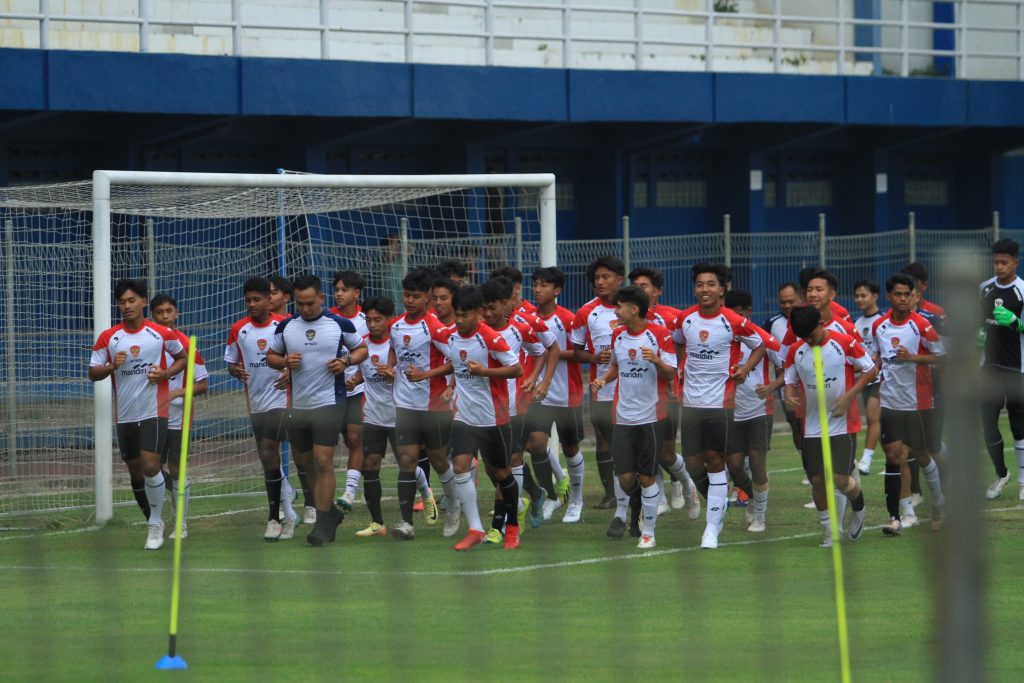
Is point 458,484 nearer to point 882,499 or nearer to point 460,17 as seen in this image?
point 882,499

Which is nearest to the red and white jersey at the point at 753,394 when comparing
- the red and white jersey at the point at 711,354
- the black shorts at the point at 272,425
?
the red and white jersey at the point at 711,354

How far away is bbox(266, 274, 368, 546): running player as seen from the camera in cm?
1083

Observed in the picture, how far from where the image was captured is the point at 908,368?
11133mm

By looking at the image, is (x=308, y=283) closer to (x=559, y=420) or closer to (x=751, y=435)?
(x=559, y=420)

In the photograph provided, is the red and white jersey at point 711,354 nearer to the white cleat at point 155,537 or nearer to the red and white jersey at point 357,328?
the red and white jersey at point 357,328

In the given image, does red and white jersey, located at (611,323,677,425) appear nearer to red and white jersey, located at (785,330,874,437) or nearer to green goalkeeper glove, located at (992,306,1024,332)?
red and white jersey, located at (785,330,874,437)

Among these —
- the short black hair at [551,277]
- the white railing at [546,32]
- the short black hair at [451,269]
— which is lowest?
the short black hair at [551,277]

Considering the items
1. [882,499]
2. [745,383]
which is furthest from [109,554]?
[882,499]

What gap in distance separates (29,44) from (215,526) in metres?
9.57

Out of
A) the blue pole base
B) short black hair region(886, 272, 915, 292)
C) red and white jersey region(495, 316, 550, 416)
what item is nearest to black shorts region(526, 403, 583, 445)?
red and white jersey region(495, 316, 550, 416)

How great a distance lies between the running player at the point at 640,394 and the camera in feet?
34.4

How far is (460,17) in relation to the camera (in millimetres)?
23750

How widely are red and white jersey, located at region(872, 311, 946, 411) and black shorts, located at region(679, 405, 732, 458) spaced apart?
4.00 feet

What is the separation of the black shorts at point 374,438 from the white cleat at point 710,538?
239cm
